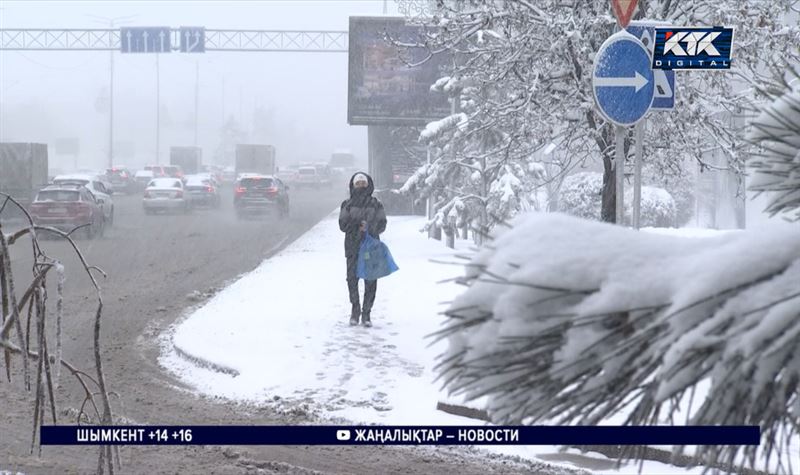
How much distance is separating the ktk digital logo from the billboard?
2528 centimetres

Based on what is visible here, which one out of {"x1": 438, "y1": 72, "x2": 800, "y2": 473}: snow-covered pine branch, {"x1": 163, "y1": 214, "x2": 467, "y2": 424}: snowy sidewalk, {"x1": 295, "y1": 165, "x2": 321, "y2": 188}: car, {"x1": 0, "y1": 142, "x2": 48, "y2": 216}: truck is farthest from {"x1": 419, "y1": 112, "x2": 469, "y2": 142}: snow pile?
{"x1": 295, "y1": 165, "x2": 321, "y2": 188}: car

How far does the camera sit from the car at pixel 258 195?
128ft

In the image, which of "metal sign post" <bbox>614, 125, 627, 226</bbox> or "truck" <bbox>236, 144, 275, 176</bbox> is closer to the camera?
"metal sign post" <bbox>614, 125, 627, 226</bbox>

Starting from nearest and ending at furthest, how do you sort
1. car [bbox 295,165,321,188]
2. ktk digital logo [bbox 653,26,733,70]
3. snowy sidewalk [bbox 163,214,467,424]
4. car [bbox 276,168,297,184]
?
ktk digital logo [bbox 653,26,733,70], snowy sidewalk [bbox 163,214,467,424], car [bbox 295,165,321,188], car [bbox 276,168,297,184]

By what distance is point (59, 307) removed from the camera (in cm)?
212

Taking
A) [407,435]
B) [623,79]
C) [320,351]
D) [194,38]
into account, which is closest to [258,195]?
[194,38]

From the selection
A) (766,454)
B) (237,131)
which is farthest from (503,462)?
(237,131)

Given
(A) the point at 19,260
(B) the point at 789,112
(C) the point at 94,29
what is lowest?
(A) the point at 19,260

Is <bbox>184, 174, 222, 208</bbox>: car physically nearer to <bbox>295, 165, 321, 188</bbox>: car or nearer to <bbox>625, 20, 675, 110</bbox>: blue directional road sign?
<bbox>295, 165, 321, 188</bbox>: car

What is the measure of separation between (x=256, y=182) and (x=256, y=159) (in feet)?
97.7

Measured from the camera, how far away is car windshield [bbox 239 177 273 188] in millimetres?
39344

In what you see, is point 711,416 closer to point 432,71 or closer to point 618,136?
point 618,136

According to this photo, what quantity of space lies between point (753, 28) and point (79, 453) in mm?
8240

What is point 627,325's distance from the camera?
0.84 m
